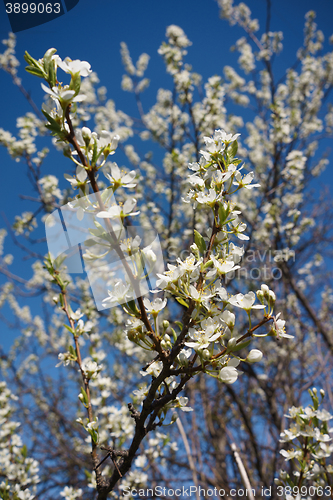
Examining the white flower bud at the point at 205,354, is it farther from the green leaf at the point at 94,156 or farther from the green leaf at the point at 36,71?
the green leaf at the point at 36,71

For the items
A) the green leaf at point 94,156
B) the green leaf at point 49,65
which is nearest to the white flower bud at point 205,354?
the green leaf at point 94,156

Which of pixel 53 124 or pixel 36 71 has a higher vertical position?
pixel 36 71

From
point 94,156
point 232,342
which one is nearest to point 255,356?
point 232,342

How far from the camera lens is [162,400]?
1.00 meters

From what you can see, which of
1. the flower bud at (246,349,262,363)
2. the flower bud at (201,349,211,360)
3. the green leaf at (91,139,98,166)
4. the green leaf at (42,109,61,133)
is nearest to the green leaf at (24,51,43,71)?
the green leaf at (42,109,61,133)

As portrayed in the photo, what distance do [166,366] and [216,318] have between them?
23cm

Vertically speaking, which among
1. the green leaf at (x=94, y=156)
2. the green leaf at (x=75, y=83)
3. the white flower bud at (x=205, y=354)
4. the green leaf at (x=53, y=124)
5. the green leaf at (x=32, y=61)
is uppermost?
the green leaf at (x=32, y=61)

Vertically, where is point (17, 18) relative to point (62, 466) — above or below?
above

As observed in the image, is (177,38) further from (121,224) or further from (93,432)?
(93,432)

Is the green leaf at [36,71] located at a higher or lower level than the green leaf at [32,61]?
lower

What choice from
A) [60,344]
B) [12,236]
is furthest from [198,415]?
[12,236]

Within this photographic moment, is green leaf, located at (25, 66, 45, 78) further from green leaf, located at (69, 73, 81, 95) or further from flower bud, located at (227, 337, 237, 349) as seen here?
flower bud, located at (227, 337, 237, 349)

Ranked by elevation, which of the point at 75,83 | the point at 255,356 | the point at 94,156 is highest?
the point at 75,83

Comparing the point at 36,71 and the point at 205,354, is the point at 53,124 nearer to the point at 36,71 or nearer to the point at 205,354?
the point at 36,71
